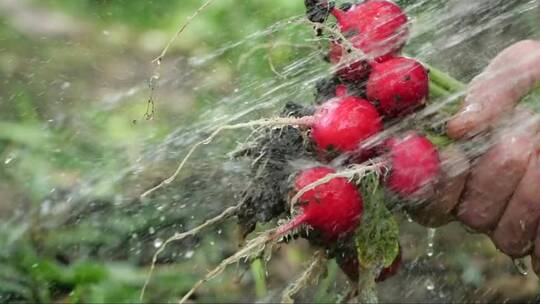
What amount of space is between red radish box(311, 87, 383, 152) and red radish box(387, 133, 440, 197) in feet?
0.12

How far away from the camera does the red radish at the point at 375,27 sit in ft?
3.38

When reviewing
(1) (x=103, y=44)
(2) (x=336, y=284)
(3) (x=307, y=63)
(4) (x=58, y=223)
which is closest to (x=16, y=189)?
(4) (x=58, y=223)

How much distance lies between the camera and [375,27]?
1.03 meters

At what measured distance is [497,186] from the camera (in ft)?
3.46

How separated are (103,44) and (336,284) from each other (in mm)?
1052

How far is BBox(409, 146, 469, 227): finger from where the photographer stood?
3.35 ft

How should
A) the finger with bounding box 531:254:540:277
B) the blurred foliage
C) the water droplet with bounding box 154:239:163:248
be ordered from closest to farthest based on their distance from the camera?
the finger with bounding box 531:254:540:277 → the blurred foliage → the water droplet with bounding box 154:239:163:248

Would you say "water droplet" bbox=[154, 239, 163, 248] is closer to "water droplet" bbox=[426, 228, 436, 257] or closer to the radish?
"water droplet" bbox=[426, 228, 436, 257]

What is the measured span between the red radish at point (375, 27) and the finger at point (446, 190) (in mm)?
144

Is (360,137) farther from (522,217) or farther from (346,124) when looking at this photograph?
(522,217)

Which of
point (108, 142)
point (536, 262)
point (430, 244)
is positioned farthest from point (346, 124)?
point (108, 142)

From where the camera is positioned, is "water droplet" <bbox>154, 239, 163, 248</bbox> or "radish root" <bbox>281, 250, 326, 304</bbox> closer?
"radish root" <bbox>281, 250, 326, 304</bbox>

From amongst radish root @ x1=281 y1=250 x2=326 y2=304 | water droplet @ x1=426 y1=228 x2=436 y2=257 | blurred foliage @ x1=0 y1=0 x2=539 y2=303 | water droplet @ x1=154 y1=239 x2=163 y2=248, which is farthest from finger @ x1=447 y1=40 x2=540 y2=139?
water droplet @ x1=154 y1=239 x2=163 y2=248

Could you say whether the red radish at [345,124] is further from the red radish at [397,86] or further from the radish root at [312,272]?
the radish root at [312,272]
